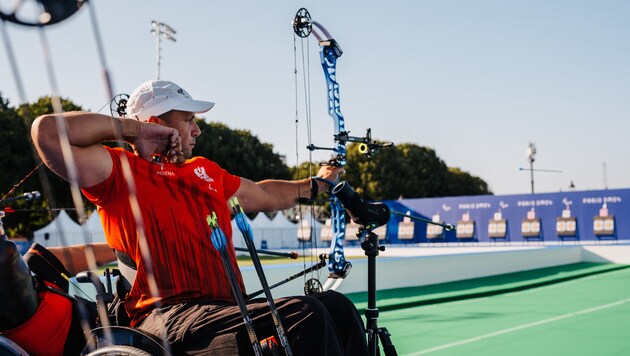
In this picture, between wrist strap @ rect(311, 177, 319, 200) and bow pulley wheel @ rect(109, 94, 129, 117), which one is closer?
bow pulley wheel @ rect(109, 94, 129, 117)

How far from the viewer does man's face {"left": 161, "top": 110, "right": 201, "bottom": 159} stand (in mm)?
2756

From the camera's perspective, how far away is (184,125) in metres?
2.77

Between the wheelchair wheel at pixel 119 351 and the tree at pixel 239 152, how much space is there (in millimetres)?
38676

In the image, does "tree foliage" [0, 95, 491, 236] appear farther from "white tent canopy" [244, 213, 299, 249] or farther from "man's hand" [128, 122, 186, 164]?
"white tent canopy" [244, 213, 299, 249]

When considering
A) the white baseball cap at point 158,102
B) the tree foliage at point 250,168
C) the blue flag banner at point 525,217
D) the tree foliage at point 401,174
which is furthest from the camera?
the tree foliage at point 401,174

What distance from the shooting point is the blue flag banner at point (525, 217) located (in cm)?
2788

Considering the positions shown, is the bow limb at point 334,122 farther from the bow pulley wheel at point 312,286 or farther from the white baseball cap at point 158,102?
the white baseball cap at point 158,102

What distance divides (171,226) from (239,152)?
4159 cm

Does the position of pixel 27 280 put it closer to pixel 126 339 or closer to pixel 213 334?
pixel 126 339

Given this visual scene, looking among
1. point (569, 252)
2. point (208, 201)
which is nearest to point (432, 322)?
point (208, 201)

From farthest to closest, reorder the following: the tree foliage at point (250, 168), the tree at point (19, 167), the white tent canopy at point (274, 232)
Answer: the white tent canopy at point (274, 232)
the tree foliage at point (250, 168)
the tree at point (19, 167)

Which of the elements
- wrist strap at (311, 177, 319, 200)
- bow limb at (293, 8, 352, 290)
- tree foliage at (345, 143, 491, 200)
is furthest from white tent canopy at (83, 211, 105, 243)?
tree foliage at (345, 143, 491, 200)

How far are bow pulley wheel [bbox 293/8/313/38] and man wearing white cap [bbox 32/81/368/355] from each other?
1948 mm

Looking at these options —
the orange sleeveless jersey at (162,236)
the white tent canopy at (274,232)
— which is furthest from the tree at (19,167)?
the orange sleeveless jersey at (162,236)
